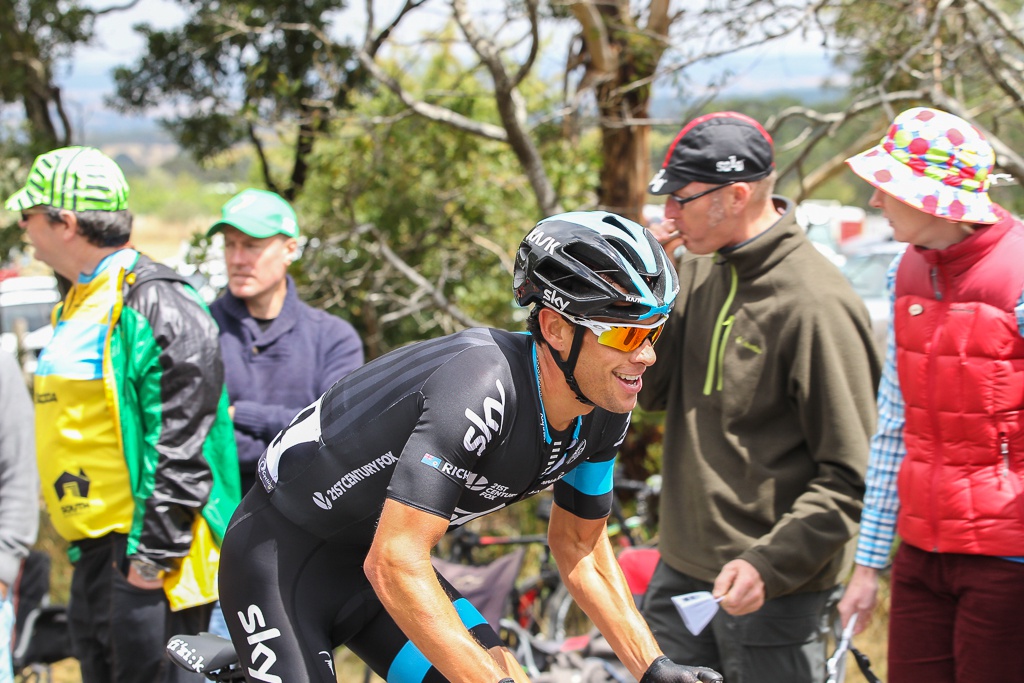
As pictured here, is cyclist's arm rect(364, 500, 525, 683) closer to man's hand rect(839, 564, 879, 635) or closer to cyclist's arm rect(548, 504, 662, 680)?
cyclist's arm rect(548, 504, 662, 680)

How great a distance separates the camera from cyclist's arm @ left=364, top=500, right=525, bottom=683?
199 cm

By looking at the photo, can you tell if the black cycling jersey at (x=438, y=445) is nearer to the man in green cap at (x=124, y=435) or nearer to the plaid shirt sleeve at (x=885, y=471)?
the man in green cap at (x=124, y=435)

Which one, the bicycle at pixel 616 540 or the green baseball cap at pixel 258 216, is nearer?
the green baseball cap at pixel 258 216

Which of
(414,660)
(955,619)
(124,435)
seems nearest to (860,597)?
(955,619)

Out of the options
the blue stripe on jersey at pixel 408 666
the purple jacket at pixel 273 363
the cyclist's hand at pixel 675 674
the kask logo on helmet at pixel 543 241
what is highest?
the kask logo on helmet at pixel 543 241

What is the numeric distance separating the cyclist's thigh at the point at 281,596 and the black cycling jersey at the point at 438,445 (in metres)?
0.08

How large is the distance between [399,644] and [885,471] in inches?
62.3

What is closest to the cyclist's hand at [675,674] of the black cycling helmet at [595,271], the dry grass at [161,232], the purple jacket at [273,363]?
the black cycling helmet at [595,271]

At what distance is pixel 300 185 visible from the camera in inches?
289

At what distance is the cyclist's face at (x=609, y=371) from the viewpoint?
7.16 feet

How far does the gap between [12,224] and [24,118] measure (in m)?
1.29

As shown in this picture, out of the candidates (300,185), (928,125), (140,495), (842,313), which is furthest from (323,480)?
(300,185)

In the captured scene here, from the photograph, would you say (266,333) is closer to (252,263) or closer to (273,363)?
(273,363)

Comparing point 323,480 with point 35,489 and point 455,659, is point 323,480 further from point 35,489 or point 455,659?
point 35,489
